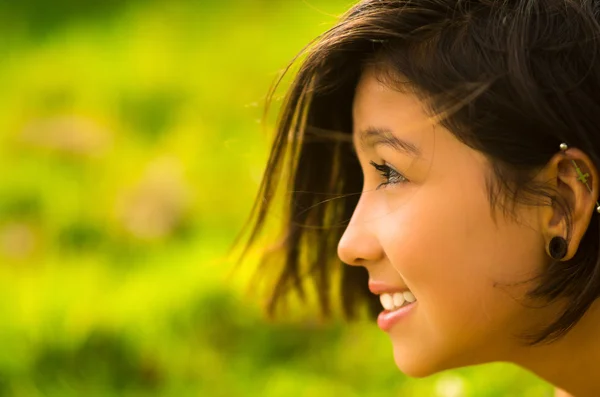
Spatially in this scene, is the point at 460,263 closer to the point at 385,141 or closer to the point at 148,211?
the point at 385,141

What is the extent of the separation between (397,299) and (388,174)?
175 millimetres

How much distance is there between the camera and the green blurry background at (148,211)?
2.02 meters

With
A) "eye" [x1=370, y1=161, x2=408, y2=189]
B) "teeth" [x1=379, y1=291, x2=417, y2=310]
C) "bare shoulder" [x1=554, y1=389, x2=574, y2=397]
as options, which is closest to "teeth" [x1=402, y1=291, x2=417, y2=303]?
"teeth" [x1=379, y1=291, x2=417, y2=310]

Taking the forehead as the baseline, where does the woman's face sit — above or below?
below

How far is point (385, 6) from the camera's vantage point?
4.21 ft

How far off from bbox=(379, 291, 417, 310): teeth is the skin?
26 millimetres

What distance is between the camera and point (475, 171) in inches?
47.7

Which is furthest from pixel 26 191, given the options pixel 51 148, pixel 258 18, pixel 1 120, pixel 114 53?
pixel 258 18

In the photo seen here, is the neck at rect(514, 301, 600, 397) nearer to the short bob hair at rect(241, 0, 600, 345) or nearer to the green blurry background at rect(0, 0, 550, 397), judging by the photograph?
the short bob hair at rect(241, 0, 600, 345)

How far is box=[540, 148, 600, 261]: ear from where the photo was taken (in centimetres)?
118

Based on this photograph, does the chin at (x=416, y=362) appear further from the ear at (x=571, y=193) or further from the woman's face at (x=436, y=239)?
the ear at (x=571, y=193)

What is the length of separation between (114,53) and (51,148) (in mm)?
543

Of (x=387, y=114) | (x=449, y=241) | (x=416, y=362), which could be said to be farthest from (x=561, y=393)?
(x=387, y=114)

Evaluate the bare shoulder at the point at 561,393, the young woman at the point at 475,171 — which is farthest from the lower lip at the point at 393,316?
the bare shoulder at the point at 561,393
